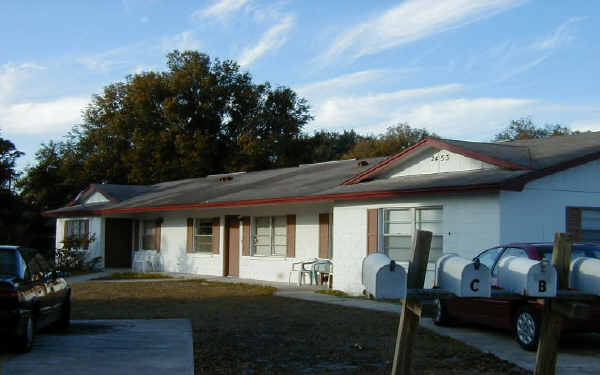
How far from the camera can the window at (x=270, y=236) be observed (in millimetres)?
23578

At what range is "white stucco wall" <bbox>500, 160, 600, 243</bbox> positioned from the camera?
15.0 m

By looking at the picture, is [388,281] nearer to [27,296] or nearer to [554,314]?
[554,314]

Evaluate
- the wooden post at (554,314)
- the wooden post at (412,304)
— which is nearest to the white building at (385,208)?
the wooden post at (554,314)

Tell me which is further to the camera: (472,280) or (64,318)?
(64,318)

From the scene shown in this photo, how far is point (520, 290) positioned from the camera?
5141mm

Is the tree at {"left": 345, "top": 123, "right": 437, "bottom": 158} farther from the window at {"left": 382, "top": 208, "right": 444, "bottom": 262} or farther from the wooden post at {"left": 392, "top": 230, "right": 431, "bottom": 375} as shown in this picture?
the wooden post at {"left": 392, "top": 230, "right": 431, "bottom": 375}

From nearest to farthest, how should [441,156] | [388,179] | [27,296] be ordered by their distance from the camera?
[27,296], [441,156], [388,179]

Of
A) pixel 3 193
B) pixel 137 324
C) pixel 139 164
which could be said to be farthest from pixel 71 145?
pixel 137 324

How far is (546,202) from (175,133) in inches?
1442

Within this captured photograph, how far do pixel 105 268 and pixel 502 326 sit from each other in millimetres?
22576

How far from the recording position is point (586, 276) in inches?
209

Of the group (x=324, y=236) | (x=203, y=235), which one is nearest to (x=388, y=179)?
(x=324, y=236)

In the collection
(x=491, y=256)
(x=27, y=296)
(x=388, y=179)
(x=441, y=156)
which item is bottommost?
(x=27, y=296)

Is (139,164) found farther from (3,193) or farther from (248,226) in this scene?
(248,226)
